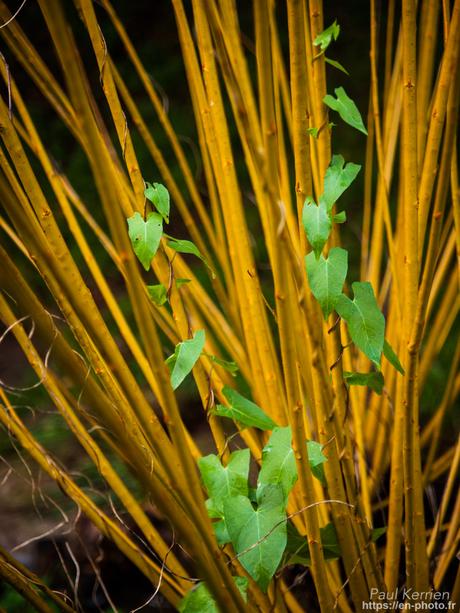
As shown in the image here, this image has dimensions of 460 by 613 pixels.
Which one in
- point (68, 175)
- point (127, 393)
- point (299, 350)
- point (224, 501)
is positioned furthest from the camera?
point (68, 175)

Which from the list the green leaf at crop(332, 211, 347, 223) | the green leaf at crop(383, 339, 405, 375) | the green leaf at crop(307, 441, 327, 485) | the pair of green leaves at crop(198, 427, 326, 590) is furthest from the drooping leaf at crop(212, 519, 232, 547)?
the green leaf at crop(332, 211, 347, 223)

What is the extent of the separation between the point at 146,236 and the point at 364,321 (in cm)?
23

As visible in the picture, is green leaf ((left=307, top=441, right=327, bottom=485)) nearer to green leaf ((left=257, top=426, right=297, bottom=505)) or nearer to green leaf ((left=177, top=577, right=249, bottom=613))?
green leaf ((left=257, top=426, right=297, bottom=505))

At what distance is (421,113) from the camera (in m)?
0.74

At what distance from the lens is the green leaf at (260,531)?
534 millimetres

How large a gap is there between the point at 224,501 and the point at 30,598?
250mm

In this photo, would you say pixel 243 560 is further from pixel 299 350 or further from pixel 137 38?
pixel 137 38

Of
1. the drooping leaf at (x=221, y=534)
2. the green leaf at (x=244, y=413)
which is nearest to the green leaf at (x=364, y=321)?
the green leaf at (x=244, y=413)

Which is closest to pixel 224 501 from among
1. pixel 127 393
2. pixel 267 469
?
pixel 267 469

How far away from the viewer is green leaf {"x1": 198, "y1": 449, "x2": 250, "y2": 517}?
0.62 meters

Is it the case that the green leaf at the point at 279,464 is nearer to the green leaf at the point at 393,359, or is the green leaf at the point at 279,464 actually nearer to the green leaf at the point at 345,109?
the green leaf at the point at 393,359

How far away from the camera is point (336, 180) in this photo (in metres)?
0.54

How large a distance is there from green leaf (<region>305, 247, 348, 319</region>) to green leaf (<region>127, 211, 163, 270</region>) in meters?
0.15

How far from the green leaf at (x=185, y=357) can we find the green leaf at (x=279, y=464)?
0.13 m
